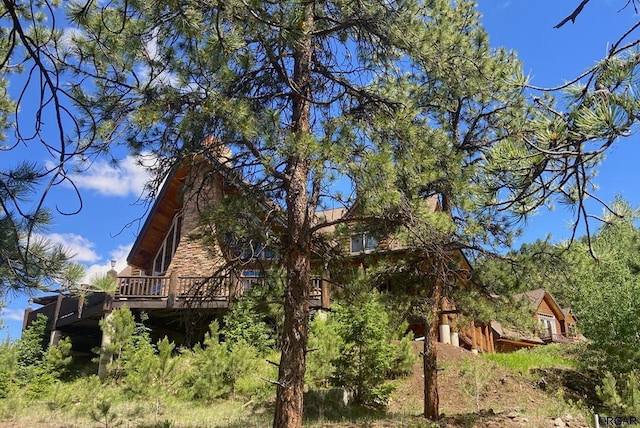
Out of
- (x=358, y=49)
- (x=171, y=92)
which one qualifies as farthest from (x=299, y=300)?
(x=358, y=49)

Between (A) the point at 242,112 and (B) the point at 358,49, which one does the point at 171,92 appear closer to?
(A) the point at 242,112

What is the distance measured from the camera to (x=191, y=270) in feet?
53.1

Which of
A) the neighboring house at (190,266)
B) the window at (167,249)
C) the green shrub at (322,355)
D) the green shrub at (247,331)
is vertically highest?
the window at (167,249)

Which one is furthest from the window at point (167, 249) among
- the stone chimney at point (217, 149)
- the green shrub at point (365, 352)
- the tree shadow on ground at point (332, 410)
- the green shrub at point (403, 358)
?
the stone chimney at point (217, 149)

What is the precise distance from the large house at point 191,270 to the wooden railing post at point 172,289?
3cm

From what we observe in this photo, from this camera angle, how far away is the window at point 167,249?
1825 centimetres

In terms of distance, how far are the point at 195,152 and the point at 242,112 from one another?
3.23 ft

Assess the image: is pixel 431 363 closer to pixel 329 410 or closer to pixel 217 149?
pixel 329 410

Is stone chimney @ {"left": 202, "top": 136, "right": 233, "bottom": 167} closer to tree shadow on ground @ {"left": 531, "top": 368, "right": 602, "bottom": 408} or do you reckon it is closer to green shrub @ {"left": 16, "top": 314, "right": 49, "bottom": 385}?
green shrub @ {"left": 16, "top": 314, "right": 49, "bottom": 385}

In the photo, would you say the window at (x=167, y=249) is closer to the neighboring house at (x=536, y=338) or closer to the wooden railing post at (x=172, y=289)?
the wooden railing post at (x=172, y=289)

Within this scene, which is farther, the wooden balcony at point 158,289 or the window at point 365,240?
the wooden balcony at point 158,289

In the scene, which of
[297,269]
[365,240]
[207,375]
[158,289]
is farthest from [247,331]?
[297,269]

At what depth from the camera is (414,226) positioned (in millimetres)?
6320

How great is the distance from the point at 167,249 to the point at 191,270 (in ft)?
10.6
